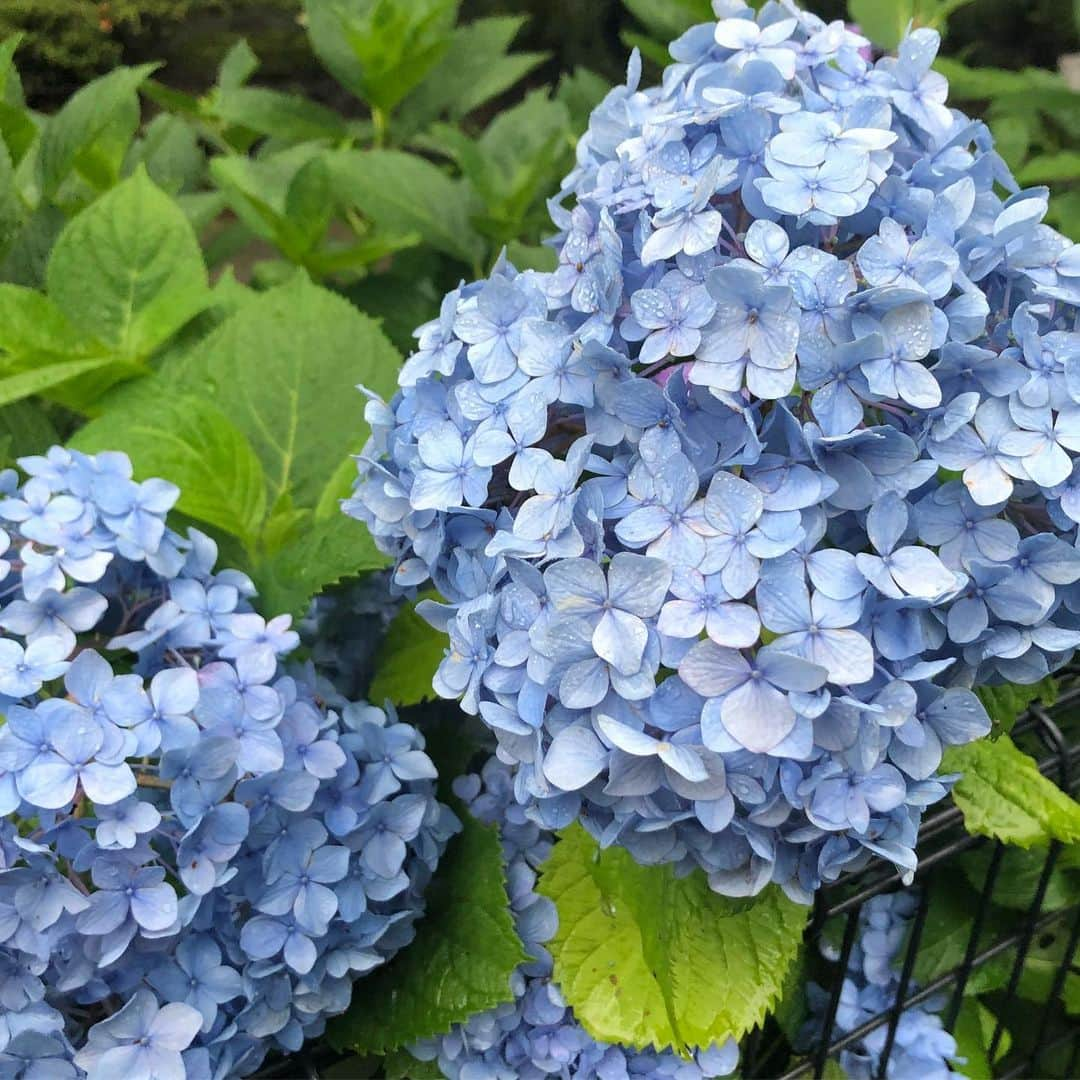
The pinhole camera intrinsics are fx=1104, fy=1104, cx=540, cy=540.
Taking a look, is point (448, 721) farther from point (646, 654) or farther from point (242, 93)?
point (242, 93)

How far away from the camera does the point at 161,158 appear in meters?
1.56

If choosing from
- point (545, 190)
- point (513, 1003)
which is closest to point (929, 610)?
point (513, 1003)

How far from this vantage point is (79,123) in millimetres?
1134

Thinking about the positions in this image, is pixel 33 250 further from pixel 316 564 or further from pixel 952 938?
pixel 952 938

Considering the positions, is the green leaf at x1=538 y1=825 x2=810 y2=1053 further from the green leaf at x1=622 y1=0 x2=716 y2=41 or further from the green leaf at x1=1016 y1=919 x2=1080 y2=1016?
the green leaf at x1=622 y1=0 x2=716 y2=41

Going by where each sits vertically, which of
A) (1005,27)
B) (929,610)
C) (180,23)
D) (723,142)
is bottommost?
(180,23)

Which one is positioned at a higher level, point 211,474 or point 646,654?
point 646,654

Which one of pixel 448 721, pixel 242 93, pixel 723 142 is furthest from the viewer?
pixel 242 93

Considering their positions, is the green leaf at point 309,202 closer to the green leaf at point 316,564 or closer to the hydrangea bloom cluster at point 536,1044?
the green leaf at point 316,564

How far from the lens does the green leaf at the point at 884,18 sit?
64.0 inches

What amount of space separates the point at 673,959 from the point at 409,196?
1016 millimetres

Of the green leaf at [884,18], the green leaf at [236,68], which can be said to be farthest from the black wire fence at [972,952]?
the green leaf at [236,68]

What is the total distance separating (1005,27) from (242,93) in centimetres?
409

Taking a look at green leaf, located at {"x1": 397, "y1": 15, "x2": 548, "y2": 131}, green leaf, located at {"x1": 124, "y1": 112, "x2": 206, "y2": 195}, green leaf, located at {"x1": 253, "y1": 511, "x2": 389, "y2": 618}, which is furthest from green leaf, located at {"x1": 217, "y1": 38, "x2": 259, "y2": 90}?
green leaf, located at {"x1": 253, "y1": 511, "x2": 389, "y2": 618}
